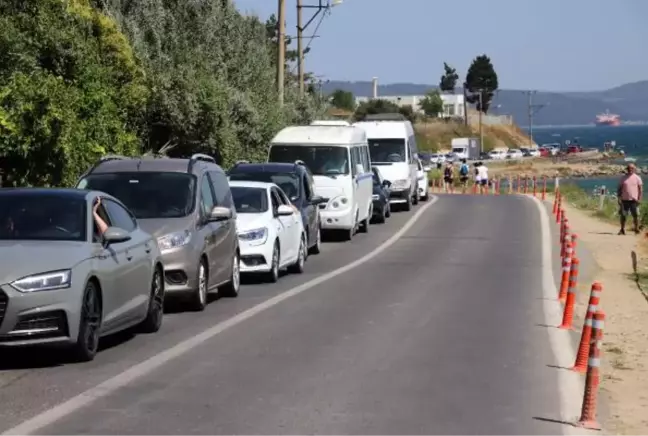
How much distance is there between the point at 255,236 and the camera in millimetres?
20359

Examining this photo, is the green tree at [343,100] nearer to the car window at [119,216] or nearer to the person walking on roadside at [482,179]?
the person walking on roadside at [482,179]

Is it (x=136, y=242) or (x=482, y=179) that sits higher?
(x=136, y=242)

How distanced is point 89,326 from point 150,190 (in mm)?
5227

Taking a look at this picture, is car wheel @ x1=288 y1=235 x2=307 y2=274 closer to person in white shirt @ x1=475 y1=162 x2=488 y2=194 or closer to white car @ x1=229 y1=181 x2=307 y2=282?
white car @ x1=229 y1=181 x2=307 y2=282

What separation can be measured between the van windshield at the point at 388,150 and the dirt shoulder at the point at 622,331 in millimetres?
Answer: 9030

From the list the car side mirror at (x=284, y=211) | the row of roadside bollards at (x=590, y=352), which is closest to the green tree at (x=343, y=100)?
the car side mirror at (x=284, y=211)

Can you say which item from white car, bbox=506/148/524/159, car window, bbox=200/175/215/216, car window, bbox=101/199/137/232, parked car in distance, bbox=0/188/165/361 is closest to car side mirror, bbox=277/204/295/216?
car window, bbox=200/175/215/216

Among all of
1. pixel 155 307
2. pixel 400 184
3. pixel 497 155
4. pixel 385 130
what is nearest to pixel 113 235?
pixel 155 307

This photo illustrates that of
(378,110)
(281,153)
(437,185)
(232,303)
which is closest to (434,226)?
(281,153)

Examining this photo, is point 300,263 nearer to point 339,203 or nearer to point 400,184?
point 339,203

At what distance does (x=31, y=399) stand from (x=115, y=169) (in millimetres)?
7298

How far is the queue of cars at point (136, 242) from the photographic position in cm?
1110

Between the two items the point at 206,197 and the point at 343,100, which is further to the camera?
the point at 343,100

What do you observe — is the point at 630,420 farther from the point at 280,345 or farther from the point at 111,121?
the point at 111,121
